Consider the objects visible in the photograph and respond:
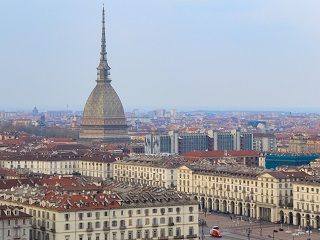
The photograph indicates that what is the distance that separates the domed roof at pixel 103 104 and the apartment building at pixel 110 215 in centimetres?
10694

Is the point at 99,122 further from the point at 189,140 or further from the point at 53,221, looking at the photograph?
the point at 53,221

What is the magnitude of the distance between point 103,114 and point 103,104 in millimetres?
2182

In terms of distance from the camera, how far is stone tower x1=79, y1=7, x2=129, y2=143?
17850cm

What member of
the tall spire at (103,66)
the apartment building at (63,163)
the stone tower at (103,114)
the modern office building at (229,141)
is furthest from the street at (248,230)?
the tall spire at (103,66)

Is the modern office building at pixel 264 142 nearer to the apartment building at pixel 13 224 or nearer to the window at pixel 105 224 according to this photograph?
the window at pixel 105 224

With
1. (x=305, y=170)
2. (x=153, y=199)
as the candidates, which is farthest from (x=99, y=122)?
(x=153, y=199)

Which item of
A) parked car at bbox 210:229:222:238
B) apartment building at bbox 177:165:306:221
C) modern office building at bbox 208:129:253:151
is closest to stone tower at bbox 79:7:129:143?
modern office building at bbox 208:129:253:151

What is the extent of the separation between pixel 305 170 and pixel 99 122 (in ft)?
270

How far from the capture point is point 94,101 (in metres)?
182

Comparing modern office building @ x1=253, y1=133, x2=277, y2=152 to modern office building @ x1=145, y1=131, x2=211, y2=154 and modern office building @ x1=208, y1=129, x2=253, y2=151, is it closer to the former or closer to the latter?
modern office building @ x1=208, y1=129, x2=253, y2=151

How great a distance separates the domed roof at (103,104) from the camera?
180 m

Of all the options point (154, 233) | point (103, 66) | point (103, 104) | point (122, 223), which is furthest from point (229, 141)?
point (122, 223)

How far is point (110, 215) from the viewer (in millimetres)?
67688

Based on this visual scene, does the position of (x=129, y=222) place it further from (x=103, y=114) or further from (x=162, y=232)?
(x=103, y=114)
